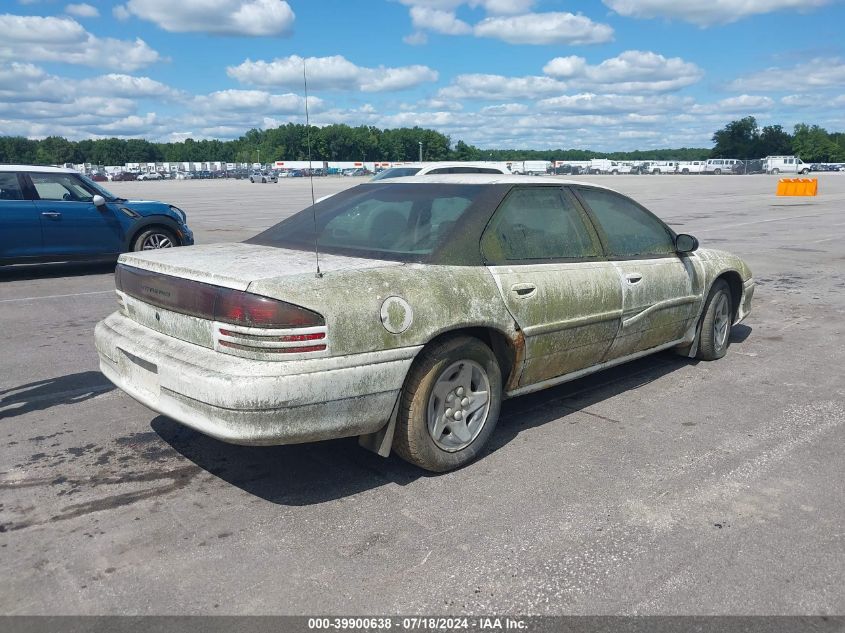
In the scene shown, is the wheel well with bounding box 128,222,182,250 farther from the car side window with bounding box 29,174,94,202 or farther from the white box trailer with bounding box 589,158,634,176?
the white box trailer with bounding box 589,158,634,176

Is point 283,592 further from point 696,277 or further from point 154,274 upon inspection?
point 696,277

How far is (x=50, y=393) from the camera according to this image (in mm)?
5168

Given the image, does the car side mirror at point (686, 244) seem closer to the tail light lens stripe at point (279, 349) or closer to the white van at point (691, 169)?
the tail light lens stripe at point (279, 349)

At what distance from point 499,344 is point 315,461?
3.89 feet

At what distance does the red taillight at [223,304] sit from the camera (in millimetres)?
3227

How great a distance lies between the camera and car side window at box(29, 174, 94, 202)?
10.5m

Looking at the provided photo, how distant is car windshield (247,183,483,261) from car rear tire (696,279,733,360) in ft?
8.35

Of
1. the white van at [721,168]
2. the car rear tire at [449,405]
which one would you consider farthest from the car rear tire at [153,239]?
the white van at [721,168]

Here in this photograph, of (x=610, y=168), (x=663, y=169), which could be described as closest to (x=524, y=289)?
(x=663, y=169)

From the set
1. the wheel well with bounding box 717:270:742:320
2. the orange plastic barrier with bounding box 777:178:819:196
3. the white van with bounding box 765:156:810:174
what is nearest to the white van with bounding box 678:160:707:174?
the white van with bounding box 765:156:810:174

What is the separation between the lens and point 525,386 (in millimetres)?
4320

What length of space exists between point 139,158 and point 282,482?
193333 mm

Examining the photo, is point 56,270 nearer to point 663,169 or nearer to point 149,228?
point 149,228

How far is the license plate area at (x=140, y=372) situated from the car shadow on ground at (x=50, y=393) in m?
1.41
